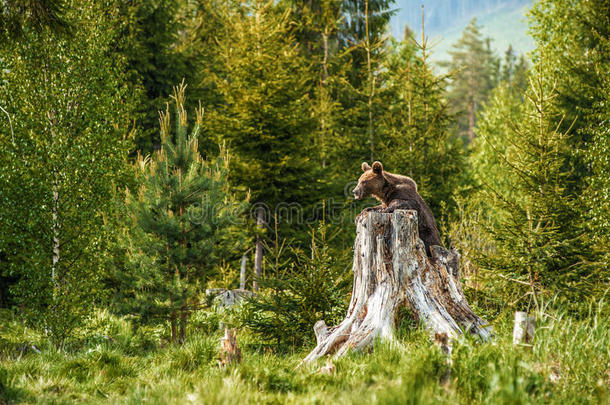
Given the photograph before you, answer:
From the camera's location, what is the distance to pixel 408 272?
5711mm

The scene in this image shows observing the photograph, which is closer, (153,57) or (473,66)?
(153,57)

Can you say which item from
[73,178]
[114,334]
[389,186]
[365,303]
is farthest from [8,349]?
[389,186]

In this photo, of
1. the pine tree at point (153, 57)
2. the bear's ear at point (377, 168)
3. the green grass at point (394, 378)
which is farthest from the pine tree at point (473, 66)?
the green grass at point (394, 378)

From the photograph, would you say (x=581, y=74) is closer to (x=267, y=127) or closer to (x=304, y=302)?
(x=267, y=127)

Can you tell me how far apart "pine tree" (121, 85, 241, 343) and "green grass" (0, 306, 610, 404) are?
251 cm

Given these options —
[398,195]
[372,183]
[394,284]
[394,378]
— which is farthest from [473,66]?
[394,378]

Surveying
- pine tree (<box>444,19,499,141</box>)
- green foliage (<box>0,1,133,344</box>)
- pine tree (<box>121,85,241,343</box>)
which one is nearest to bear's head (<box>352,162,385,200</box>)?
pine tree (<box>121,85,241,343</box>)

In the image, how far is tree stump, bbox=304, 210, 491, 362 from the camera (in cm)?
545

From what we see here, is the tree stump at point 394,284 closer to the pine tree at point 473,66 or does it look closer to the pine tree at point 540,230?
the pine tree at point 540,230

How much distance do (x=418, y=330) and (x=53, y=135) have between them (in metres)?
9.58

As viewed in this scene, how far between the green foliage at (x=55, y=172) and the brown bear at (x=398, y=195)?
5655mm

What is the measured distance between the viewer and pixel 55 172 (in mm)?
9875

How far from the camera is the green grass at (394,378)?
3.36 m

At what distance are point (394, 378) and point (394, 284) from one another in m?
1.96
